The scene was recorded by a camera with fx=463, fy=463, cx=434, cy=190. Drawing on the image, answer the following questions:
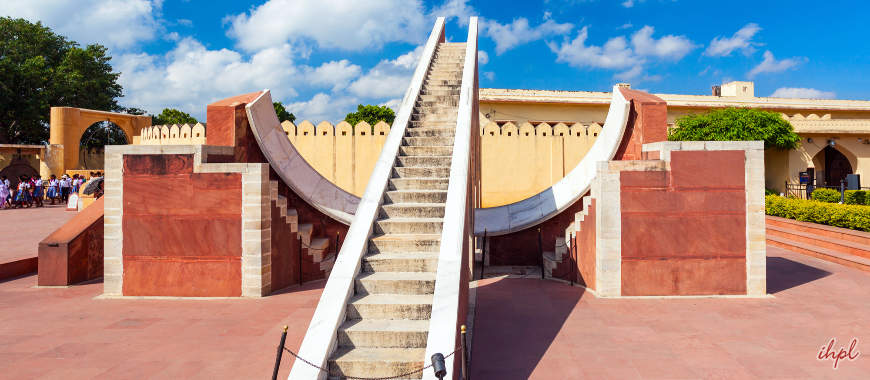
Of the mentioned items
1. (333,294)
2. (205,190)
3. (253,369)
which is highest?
(205,190)

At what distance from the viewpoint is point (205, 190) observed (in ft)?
19.0

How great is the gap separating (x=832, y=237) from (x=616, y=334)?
754 cm

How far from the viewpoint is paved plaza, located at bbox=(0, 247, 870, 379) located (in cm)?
373

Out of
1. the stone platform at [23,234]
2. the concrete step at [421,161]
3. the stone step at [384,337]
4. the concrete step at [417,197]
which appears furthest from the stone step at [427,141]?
the stone platform at [23,234]

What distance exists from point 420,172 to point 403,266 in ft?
5.55

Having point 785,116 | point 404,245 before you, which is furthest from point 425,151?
point 785,116

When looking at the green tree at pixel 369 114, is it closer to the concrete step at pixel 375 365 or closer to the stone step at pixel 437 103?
the stone step at pixel 437 103

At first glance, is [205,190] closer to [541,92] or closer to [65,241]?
[65,241]

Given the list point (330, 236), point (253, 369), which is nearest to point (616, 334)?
point (253, 369)

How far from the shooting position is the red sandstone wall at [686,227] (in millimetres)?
5816

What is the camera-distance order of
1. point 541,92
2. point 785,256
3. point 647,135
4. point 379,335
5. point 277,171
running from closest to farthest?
1. point 379,335
2. point 647,135
3. point 277,171
4. point 785,256
5. point 541,92

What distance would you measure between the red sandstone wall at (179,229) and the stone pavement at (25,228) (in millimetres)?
3109

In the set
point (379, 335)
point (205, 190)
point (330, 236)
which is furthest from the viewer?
point (330, 236)

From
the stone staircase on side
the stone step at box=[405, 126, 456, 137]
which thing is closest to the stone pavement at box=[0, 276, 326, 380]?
the stone staircase on side
